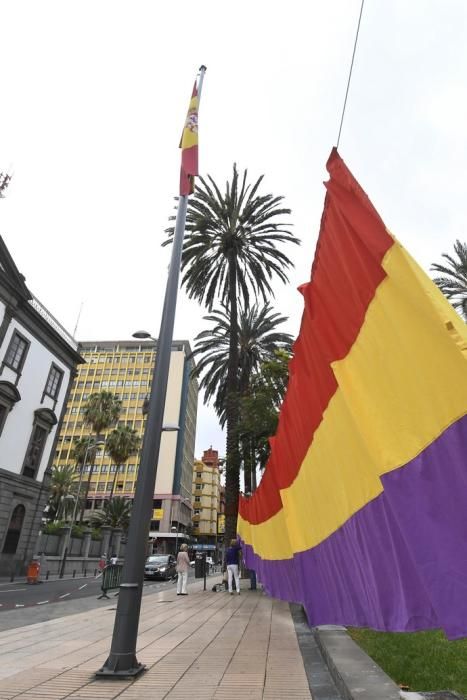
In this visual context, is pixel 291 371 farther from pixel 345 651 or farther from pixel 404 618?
pixel 345 651

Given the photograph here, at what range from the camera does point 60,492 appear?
213 ft

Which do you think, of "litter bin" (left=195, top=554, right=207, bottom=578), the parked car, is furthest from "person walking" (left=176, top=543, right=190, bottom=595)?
the parked car

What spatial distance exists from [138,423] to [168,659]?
8605 centimetres

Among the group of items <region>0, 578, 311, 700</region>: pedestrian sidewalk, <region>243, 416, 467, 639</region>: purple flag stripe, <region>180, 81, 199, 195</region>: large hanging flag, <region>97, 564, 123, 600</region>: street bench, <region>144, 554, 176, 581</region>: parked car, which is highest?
<region>180, 81, 199, 195</region>: large hanging flag

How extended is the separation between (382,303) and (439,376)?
583 mm

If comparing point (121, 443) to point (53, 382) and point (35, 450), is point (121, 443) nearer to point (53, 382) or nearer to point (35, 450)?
point (53, 382)

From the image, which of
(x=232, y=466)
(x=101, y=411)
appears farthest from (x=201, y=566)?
(x=101, y=411)

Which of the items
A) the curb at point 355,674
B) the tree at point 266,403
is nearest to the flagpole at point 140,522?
the curb at point 355,674

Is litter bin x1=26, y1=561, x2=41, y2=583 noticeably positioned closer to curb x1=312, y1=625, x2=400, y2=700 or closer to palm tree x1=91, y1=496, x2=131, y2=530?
curb x1=312, y1=625, x2=400, y2=700

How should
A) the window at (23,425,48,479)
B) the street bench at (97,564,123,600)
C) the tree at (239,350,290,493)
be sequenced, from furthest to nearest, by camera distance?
1. the window at (23,425,48,479)
2. the tree at (239,350,290,493)
3. the street bench at (97,564,123,600)

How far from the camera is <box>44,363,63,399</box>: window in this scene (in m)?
31.2

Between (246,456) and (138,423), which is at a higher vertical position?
(138,423)

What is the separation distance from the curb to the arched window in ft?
83.6

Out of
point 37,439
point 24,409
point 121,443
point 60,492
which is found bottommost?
point 37,439
